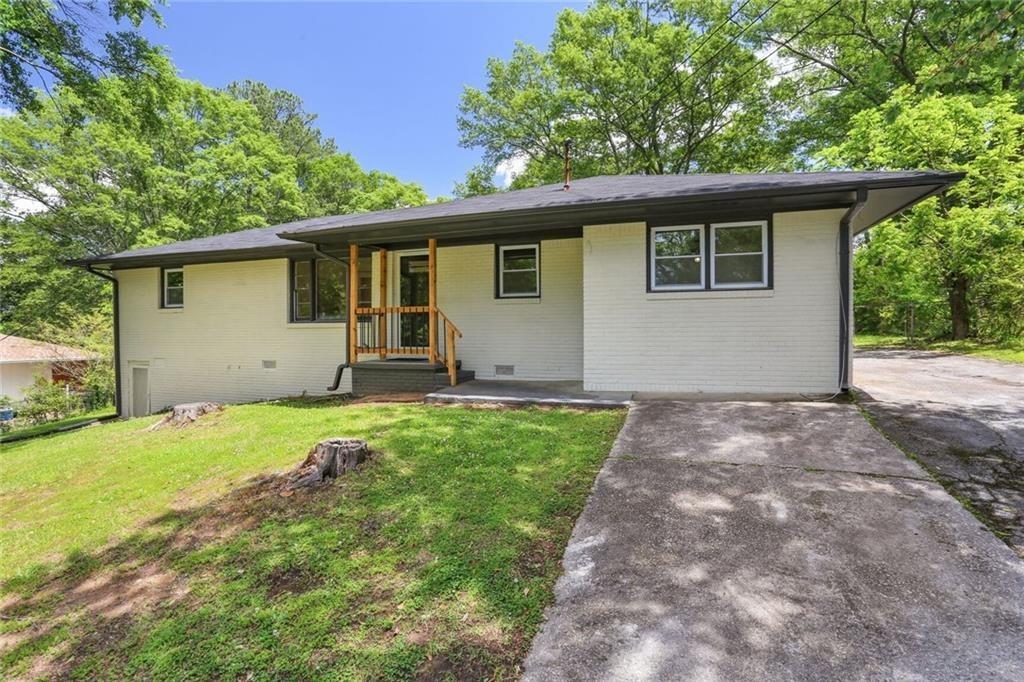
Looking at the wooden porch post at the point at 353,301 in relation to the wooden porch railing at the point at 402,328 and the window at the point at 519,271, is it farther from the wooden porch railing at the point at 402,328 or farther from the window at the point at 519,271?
the window at the point at 519,271

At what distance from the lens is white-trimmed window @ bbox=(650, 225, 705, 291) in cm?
702

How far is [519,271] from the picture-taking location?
892cm

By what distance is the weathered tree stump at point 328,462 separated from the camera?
154 inches

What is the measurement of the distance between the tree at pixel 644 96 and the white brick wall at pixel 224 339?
51.4ft

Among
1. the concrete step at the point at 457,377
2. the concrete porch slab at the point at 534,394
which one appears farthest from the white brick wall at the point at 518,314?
the concrete porch slab at the point at 534,394

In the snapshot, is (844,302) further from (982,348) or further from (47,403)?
(47,403)

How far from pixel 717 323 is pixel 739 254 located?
1.06 m

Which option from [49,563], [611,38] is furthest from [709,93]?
[49,563]

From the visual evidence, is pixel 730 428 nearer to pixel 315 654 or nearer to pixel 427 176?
pixel 315 654

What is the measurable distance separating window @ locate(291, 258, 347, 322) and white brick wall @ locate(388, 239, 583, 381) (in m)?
2.43

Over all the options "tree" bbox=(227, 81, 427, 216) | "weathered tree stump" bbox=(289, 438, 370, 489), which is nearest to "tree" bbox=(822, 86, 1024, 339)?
"weathered tree stump" bbox=(289, 438, 370, 489)

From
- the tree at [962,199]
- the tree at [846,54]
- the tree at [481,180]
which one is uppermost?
the tree at [846,54]

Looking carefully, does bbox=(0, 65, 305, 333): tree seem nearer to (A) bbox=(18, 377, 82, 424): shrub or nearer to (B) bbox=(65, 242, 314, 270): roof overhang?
(A) bbox=(18, 377, 82, 424): shrub

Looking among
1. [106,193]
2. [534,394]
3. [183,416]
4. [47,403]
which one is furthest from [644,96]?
[47,403]
